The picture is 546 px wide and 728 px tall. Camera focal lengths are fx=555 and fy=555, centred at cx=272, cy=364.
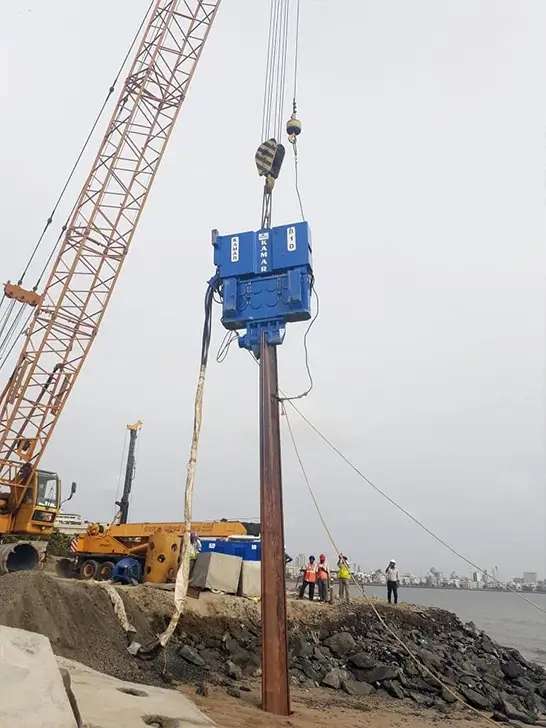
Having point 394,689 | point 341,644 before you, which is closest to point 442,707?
point 394,689

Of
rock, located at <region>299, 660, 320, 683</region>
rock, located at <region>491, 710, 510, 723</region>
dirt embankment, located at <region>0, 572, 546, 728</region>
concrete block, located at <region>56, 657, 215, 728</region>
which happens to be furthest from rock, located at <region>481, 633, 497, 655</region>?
concrete block, located at <region>56, 657, 215, 728</region>

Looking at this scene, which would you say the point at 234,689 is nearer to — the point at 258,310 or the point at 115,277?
the point at 258,310

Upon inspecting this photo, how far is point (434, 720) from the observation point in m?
10.6

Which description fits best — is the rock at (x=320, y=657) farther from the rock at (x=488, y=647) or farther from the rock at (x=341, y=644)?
the rock at (x=488, y=647)

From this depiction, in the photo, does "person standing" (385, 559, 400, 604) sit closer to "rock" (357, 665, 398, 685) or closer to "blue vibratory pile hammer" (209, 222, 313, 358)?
"rock" (357, 665, 398, 685)

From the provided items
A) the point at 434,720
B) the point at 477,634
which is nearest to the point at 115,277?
the point at 434,720

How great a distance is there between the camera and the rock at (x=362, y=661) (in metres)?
13.4

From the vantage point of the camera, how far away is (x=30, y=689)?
158 inches

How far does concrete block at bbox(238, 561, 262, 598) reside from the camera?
16.0 m

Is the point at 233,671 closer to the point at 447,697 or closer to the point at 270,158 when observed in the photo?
the point at 447,697

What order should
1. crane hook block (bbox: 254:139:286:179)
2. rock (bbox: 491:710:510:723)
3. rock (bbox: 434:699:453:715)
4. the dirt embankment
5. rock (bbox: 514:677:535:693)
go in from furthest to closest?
1. rock (bbox: 514:677:535:693)
2. rock (bbox: 491:710:510:723)
3. rock (bbox: 434:699:453:715)
4. crane hook block (bbox: 254:139:286:179)
5. the dirt embankment

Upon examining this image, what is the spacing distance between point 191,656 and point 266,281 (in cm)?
759

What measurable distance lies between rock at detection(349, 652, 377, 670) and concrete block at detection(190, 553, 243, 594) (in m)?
3.89

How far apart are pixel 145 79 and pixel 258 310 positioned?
55.0 feet
